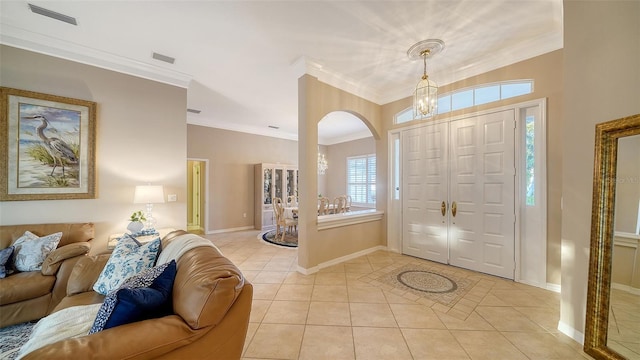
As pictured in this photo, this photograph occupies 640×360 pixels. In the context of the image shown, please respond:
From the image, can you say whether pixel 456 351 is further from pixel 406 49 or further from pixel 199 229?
pixel 199 229

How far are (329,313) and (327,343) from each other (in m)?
0.45

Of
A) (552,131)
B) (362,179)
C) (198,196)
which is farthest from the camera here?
(362,179)

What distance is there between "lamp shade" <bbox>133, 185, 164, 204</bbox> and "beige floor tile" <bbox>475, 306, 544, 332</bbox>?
415 cm

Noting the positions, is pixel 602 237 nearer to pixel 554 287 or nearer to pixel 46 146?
pixel 554 287

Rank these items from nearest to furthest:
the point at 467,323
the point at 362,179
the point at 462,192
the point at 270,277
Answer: the point at 467,323 → the point at 270,277 → the point at 462,192 → the point at 362,179

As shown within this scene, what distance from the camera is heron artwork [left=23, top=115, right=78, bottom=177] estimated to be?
9.27ft

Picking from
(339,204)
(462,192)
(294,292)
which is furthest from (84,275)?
(339,204)

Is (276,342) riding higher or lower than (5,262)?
lower

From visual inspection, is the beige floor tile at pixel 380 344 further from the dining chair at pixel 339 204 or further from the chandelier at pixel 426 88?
the dining chair at pixel 339 204

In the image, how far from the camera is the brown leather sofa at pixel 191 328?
92cm

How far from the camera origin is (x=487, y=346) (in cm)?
188

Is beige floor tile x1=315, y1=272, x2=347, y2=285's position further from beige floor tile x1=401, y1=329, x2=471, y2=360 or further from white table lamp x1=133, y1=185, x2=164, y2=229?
white table lamp x1=133, y1=185, x2=164, y2=229

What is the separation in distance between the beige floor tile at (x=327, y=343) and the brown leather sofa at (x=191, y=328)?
817 mm

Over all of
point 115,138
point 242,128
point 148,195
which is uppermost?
point 242,128
